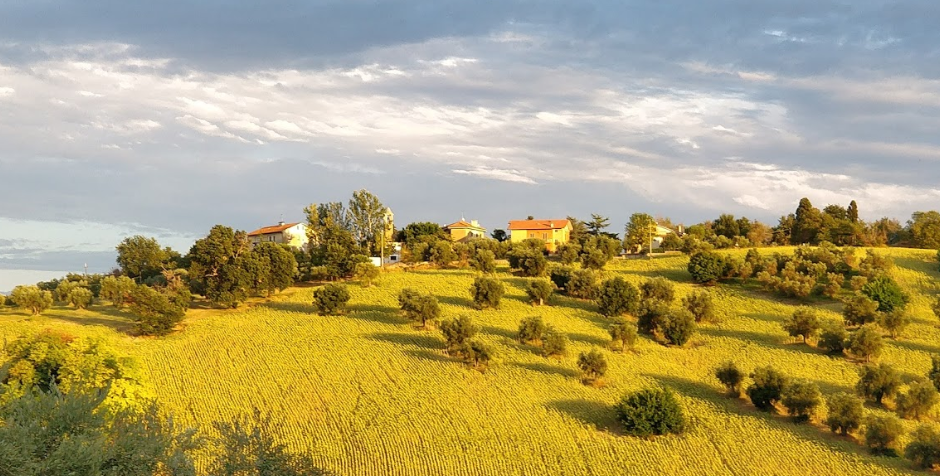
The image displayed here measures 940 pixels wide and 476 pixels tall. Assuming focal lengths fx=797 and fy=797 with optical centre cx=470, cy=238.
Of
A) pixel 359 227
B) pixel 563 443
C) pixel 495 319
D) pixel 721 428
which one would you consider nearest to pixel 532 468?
pixel 563 443

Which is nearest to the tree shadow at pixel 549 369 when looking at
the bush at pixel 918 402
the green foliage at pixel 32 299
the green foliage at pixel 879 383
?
the green foliage at pixel 879 383

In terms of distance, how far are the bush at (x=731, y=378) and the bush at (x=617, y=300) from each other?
17.9 m

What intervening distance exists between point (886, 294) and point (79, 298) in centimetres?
7814

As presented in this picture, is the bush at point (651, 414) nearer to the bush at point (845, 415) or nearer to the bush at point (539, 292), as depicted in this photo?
the bush at point (845, 415)

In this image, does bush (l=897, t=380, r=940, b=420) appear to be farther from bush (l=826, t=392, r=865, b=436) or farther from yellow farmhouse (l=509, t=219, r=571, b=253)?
yellow farmhouse (l=509, t=219, r=571, b=253)

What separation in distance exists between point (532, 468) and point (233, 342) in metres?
35.0

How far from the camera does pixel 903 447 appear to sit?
4575 cm

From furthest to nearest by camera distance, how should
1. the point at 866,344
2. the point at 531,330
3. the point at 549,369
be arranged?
the point at 531,330 < the point at 866,344 < the point at 549,369

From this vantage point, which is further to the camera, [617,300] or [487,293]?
[487,293]

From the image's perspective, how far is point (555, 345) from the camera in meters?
61.0

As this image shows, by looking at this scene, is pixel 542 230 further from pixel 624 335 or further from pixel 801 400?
pixel 801 400

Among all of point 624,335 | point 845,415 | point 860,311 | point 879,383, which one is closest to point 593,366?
point 624,335

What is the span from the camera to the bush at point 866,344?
195ft

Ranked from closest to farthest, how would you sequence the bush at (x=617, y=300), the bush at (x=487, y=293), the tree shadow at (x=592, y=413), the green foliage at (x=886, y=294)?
the tree shadow at (x=592, y=413), the green foliage at (x=886, y=294), the bush at (x=617, y=300), the bush at (x=487, y=293)
